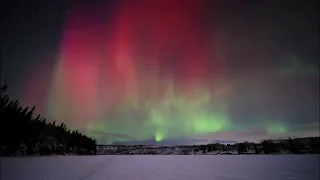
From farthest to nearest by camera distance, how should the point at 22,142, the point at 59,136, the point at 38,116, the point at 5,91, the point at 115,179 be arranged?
the point at 59,136 → the point at 38,116 → the point at 22,142 → the point at 5,91 → the point at 115,179

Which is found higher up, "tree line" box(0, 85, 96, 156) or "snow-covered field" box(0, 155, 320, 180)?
"tree line" box(0, 85, 96, 156)

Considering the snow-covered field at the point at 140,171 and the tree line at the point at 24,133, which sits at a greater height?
the tree line at the point at 24,133

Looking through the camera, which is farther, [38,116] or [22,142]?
[38,116]

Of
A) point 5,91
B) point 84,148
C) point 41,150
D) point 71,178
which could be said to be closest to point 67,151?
point 84,148

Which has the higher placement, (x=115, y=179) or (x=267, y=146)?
(x=267, y=146)

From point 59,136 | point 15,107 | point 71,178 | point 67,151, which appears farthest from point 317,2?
point 67,151

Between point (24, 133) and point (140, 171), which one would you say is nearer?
point (140, 171)

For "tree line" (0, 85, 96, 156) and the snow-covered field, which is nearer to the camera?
the snow-covered field

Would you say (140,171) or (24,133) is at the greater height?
(24,133)

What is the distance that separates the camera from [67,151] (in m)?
89.1

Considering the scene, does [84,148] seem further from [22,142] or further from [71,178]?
[71,178]

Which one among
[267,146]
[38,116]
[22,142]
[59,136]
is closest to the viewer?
[22,142]

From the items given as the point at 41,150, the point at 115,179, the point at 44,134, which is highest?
the point at 44,134

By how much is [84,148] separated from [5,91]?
47498 millimetres
